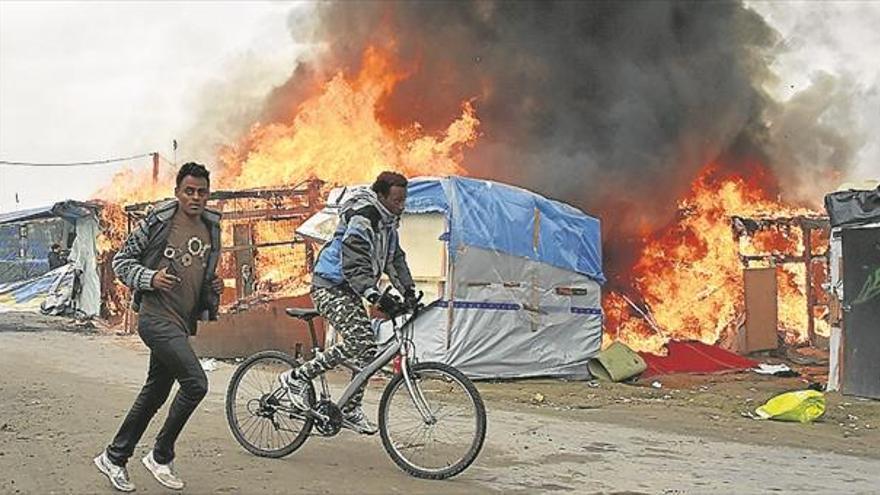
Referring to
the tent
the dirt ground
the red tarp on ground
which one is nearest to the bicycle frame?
the dirt ground

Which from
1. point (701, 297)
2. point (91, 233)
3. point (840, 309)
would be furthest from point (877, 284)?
point (91, 233)

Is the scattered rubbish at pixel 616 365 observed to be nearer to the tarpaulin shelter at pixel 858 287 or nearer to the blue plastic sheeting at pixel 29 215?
the tarpaulin shelter at pixel 858 287

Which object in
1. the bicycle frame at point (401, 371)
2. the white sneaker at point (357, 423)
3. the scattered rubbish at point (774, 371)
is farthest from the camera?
the scattered rubbish at point (774, 371)

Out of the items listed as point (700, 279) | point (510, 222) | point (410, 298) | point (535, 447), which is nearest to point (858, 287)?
point (510, 222)

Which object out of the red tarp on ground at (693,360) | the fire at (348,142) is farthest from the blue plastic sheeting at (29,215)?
the red tarp on ground at (693,360)

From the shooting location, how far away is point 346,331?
21.0 feet

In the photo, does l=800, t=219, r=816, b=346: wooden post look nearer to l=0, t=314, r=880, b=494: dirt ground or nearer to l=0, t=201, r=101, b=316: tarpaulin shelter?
l=0, t=314, r=880, b=494: dirt ground

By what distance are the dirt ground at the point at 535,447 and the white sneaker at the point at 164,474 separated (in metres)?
0.09

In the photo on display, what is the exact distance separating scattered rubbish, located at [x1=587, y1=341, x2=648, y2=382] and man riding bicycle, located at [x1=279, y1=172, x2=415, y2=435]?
6850 mm

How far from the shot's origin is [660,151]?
2089 cm

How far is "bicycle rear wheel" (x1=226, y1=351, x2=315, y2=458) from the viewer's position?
260 inches

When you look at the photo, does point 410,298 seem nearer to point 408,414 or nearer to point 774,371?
point 408,414

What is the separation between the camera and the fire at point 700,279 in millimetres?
18234

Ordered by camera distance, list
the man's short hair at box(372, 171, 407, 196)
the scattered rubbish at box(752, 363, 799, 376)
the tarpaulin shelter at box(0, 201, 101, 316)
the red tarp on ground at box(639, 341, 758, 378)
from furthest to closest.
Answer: the tarpaulin shelter at box(0, 201, 101, 316), the red tarp on ground at box(639, 341, 758, 378), the scattered rubbish at box(752, 363, 799, 376), the man's short hair at box(372, 171, 407, 196)
